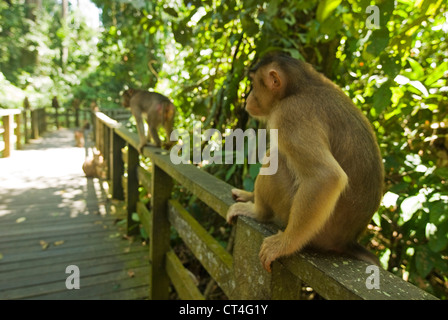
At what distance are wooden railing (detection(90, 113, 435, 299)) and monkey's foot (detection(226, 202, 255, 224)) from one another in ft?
0.17

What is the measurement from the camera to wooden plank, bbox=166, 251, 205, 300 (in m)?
2.42

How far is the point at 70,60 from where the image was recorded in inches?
878

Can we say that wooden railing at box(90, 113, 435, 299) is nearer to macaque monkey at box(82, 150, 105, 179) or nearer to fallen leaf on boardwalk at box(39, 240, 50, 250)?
fallen leaf on boardwalk at box(39, 240, 50, 250)

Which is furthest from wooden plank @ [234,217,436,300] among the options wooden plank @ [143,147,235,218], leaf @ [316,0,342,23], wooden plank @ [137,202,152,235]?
wooden plank @ [137,202,152,235]

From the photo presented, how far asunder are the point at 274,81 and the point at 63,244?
3.44 m

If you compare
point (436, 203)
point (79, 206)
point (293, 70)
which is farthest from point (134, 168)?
point (436, 203)

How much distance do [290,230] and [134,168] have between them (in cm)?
353

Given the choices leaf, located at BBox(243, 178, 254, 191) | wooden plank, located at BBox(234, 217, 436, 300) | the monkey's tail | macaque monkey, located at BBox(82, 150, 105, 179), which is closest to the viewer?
wooden plank, located at BBox(234, 217, 436, 300)

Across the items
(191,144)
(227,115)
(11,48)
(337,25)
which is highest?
(11,48)

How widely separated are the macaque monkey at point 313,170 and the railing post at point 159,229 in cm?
153

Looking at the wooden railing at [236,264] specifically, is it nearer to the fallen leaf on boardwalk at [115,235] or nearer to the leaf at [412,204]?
the fallen leaf on boardwalk at [115,235]

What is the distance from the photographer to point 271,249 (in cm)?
126

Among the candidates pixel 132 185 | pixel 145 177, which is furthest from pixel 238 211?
pixel 132 185
